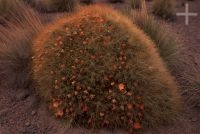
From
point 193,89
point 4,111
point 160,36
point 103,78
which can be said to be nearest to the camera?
point 103,78

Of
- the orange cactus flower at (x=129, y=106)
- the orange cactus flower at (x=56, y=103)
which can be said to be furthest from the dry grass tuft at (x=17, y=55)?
the orange cactus flower at (x=129, y=106)

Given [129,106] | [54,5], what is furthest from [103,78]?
[54,5]

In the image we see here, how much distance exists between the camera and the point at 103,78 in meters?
4.20

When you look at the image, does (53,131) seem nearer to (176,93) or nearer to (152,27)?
(176,93)

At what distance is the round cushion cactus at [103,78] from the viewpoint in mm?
4145

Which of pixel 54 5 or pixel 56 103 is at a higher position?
pixel 54 5

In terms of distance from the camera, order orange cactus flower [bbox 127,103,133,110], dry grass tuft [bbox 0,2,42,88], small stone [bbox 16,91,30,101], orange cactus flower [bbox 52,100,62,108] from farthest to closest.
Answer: dry grass tuft [bbox 0,2,42,88] → small stone [bbox 16,91,30,101] → orange cactus flower [bbox 52,100,62,108] → orange cactus flower [bbox 127,103,133,110]

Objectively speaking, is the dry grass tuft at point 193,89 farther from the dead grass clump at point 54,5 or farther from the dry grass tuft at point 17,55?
the dead grass clump at point 54,5

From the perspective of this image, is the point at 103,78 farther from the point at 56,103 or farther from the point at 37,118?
the point at 37,118

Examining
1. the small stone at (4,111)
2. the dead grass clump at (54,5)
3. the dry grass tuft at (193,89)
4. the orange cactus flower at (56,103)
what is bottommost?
the dry grass tuft at (193,89)

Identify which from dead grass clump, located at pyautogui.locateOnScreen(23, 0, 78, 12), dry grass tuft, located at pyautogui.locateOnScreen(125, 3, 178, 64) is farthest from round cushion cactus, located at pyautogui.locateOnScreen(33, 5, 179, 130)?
dead grass clump, located at pyautogui.locateOnScreen(23, 0, 78, 12)

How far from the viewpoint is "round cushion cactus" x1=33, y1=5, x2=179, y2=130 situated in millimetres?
4145

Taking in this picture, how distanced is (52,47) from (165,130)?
4.86ft

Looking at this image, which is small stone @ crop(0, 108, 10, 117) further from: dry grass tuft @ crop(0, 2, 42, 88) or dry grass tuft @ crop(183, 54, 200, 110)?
dry grass tuft @ crop(183, 54, 200, 110)
